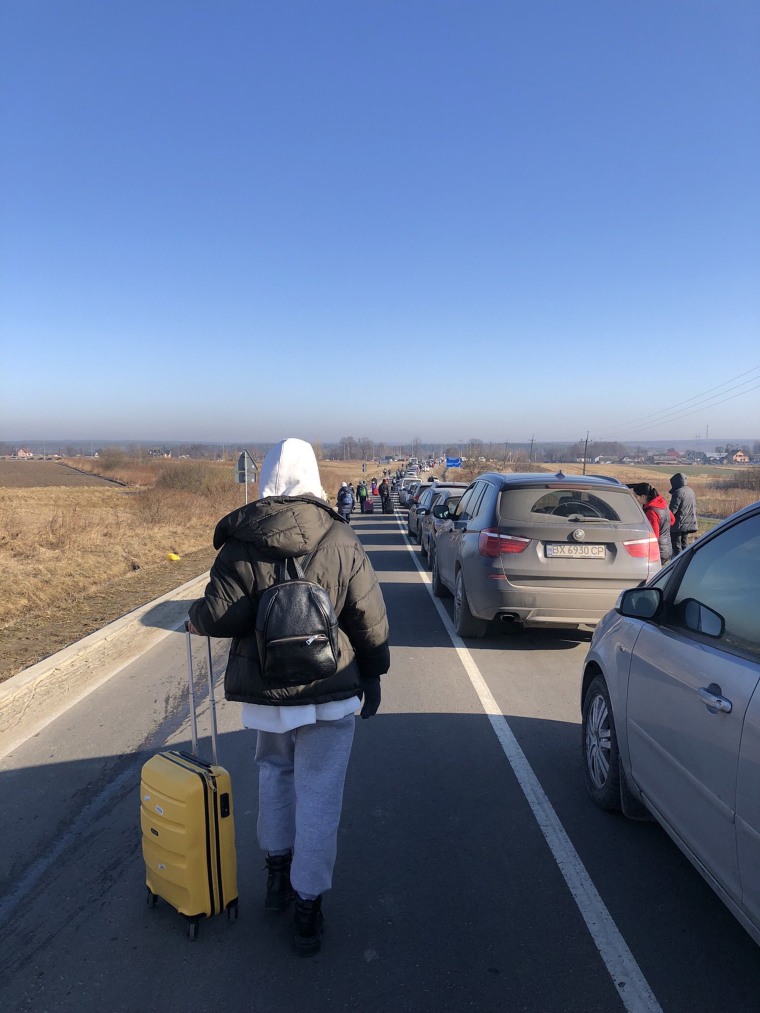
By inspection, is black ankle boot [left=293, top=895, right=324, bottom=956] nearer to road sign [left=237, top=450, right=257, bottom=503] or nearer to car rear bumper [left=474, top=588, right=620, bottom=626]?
car rear bumper [left=474, top=588, right=620, bottom=626]

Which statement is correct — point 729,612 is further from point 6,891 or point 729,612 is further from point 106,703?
point 106,703

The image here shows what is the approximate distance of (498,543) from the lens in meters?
6.84

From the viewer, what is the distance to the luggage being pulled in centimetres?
264

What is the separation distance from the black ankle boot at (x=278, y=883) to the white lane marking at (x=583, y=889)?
4.16 ft

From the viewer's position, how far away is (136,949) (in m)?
2.70

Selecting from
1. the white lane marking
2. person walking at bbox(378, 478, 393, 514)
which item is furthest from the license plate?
person walking at bbox(378, 478, 393, 514)

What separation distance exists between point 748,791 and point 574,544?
15.6ft

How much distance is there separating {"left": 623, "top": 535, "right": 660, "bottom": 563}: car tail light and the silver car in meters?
3.23

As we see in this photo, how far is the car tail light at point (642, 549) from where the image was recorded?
22.4ft

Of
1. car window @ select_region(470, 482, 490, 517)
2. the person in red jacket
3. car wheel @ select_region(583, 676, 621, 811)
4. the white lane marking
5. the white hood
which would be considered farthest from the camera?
the person in red jacket

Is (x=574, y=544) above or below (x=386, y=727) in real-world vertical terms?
above

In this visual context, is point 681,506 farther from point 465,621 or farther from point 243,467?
point 243,467

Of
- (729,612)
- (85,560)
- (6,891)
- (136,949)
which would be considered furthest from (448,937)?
(85,560)

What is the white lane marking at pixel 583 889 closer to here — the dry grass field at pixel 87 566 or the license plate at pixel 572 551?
the license plate at pixel 572 551
